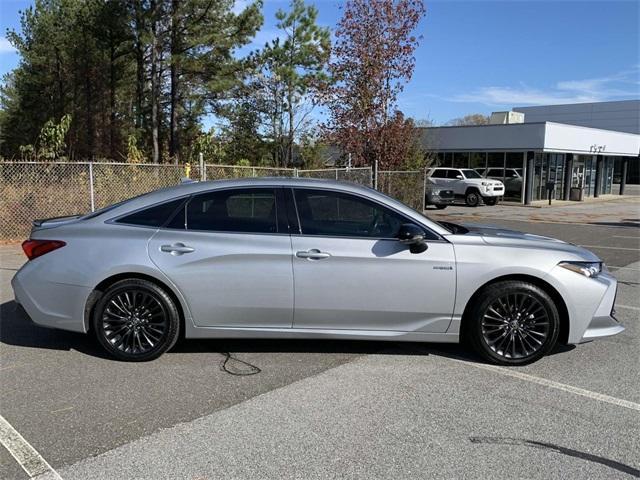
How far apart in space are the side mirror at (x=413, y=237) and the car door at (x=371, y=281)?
5 centimetres

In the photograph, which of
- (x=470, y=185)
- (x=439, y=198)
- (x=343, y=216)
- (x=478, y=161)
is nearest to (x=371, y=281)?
(x=343, y=216)

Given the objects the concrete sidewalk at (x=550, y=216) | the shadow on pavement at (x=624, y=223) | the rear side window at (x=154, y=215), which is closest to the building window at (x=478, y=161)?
the concrete sidewalk at (x=550, y=216)

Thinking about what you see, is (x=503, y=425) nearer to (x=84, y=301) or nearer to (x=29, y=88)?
(x=84, y=301)

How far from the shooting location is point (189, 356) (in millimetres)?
4977

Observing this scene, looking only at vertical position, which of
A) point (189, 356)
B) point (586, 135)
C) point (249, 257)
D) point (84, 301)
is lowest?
point (189, 356)

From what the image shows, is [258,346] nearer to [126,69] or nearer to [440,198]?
[440,198]

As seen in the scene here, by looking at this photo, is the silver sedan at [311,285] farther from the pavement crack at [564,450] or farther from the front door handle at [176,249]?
the pavement crack at [564,450]

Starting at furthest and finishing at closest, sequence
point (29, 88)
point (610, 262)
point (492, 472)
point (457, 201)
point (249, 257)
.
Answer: point (29, 88), point (457, 201), point (610, 262), point (249, 257), point (492, 472)

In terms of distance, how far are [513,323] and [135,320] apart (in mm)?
3118

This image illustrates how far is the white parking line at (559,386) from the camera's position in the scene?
410cm

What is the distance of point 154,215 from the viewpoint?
16.2ft

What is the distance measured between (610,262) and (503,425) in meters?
8.43

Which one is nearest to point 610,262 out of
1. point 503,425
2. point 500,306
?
point 500,306

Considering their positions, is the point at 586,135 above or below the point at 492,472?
above
